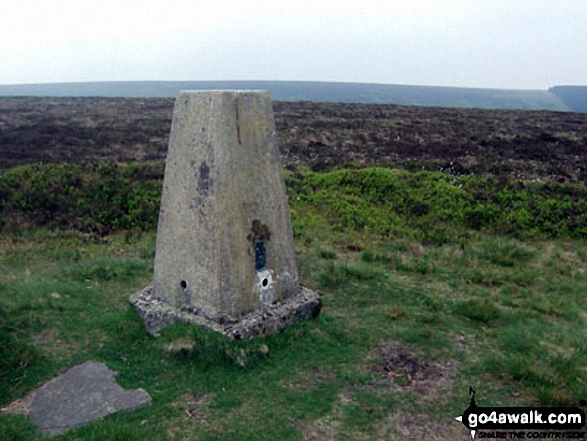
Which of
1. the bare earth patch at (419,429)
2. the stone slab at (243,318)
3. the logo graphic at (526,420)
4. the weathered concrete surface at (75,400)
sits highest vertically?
the stone slab at (243,318)

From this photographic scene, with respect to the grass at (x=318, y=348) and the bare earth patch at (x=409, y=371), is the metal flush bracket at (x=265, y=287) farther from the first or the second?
the bare earth patch at (x=409, y=371)

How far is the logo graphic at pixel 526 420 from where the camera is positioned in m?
4.67

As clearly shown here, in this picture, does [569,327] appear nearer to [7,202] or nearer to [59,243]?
[59,243]

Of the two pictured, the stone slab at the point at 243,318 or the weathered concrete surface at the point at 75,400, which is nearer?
the weathered concrete surface at the point at 75,400

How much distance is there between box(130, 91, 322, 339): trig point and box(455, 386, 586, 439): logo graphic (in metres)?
2.56

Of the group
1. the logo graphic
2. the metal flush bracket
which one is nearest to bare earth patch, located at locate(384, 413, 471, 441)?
the logo graphic

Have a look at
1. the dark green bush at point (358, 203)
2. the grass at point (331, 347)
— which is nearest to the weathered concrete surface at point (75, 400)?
the grass at point (331, 347)

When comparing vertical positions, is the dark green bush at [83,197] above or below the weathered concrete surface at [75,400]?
above

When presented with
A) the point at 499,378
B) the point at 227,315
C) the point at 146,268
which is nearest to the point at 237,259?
the point at 227,315

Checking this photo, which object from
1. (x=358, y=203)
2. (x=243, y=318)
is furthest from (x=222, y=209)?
(x=358, y=203)

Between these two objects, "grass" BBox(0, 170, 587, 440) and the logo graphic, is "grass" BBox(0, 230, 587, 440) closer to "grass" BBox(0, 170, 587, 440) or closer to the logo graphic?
"grass" BBox(0, 170, 587, 440)

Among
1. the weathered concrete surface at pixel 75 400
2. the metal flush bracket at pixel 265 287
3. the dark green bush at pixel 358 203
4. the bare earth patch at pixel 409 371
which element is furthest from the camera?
the dark green bush at pixel 358 203

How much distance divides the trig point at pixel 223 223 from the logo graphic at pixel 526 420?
2.56 metres

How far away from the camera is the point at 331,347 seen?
6.28m
